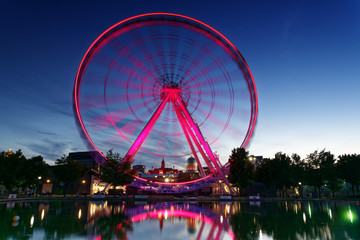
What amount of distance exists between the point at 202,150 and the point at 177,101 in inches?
332

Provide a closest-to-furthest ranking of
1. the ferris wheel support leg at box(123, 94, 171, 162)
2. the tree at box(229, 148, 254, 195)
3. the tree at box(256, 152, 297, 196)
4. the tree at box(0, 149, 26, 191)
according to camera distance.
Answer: the ferris wheel support leg at box(123, 94, 171, 162), the tree at box(0, 149, 26, 191), the tree at box(229, 148, 254, 195), the tree at box(256, 152, 297, 196)

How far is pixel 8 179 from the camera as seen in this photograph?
45188 millimetres

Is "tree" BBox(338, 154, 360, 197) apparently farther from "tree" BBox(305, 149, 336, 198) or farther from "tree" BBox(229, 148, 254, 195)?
"tree" BBox(229, 148, 254, 195)

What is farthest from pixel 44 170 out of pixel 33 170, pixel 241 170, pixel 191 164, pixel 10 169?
pixel 191 164

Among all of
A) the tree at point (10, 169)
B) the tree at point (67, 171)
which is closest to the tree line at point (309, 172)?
the tree at point (67, 171)

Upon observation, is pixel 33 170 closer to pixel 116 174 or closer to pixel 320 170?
pixel 116 174

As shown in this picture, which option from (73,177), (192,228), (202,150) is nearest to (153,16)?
(202,150)

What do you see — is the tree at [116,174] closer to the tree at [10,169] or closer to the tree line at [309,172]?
the tree at [10,169]

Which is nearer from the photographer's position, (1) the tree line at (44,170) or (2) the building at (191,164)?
(1) the tree line at (44,170)

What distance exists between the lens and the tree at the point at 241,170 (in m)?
45.6

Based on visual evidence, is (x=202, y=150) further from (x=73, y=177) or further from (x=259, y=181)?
(x=73, y=177)

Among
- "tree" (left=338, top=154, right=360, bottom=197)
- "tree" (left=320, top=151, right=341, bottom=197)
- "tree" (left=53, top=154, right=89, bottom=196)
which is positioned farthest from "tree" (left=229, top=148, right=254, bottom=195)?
"tree" (left=53, top=154, right=89, bottom=196)

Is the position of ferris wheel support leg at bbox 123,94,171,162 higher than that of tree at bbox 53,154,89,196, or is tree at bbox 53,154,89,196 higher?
ferris wheel support leg at bbox 123,94,171,162

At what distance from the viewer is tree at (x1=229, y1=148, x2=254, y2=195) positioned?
45.6 meters
